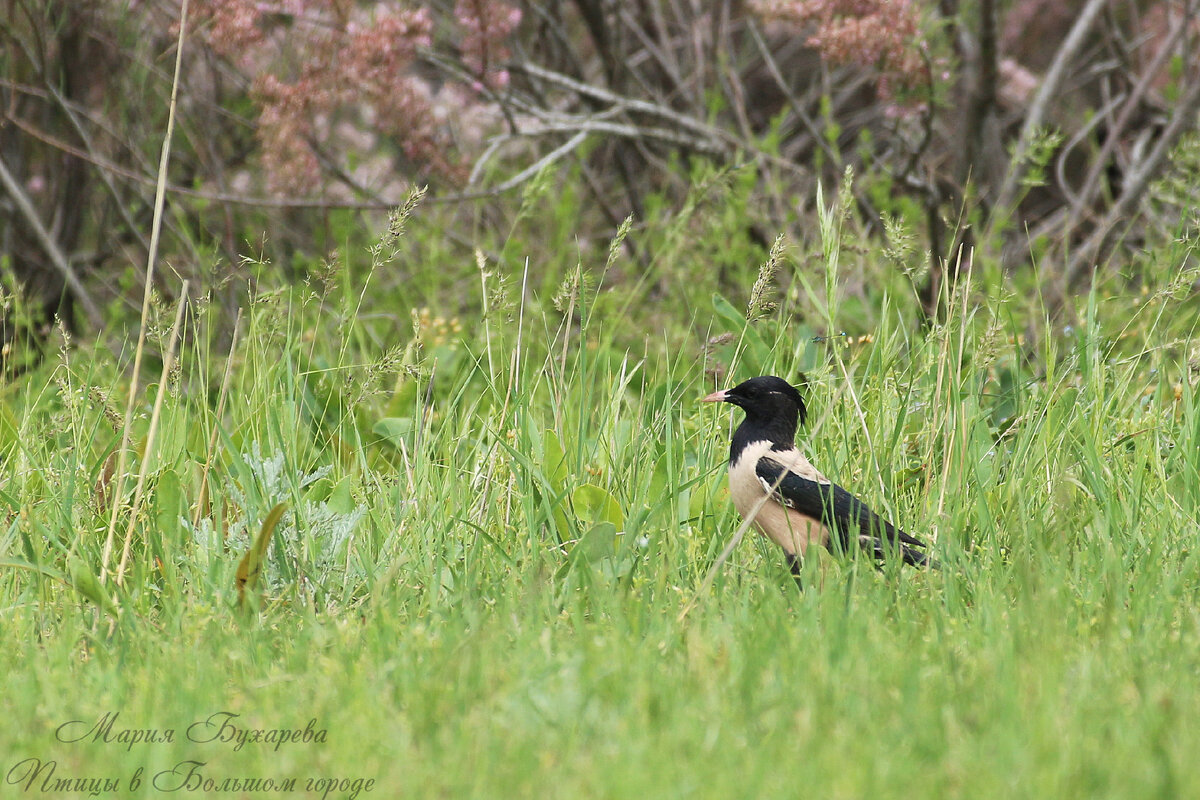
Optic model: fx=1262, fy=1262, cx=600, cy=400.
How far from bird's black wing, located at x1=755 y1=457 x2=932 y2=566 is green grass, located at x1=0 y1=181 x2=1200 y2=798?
0.33 ft

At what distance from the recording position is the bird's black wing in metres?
3.30

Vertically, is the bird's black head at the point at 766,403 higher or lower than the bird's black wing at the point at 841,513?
higher

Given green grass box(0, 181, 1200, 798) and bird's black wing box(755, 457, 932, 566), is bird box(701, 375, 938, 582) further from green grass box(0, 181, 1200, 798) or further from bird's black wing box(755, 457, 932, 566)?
green grass box(0, 181, 1200, 798)

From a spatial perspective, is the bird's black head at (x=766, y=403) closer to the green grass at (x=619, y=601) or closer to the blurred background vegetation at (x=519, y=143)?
the green grass at (x=619, y=601)

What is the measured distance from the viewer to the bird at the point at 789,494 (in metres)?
3.36

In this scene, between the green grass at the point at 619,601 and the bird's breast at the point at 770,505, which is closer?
the green grass at the point at 619,601

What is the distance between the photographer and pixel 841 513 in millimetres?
3434

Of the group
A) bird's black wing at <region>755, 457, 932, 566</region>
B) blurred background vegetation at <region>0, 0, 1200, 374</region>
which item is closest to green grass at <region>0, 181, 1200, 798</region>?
bird's black wing at <region>755, 457, 932, 566</region>

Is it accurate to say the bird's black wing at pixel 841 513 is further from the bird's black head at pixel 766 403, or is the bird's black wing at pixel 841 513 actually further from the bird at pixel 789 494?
Answer: the bird's black head at pixel 766 403

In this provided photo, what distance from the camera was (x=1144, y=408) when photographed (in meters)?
4.81

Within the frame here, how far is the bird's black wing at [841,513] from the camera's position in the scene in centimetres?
330

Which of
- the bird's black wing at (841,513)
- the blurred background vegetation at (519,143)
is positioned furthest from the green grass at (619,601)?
the blurred background vegetation at (519,143)

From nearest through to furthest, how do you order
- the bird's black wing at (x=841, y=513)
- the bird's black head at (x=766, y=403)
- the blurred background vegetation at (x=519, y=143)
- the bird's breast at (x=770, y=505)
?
the bird's black wing at (x=841, y=513), the bird's breast at (x=770, y=505), the bird's black head at (x=766, y=403), the blurred background vegetation at (x=519, y=143)

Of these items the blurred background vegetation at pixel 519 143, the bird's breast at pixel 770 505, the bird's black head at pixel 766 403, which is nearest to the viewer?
the bird's breast at pixel 770 505
